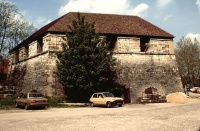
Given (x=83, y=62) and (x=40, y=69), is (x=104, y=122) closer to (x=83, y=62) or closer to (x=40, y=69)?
(x=83, y=62)

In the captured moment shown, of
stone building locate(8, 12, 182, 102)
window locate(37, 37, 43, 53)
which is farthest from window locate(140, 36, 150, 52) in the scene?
window locate(37, 37, 43, 53)

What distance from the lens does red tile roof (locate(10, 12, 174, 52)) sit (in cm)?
2377

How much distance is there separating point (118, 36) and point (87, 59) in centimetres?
629

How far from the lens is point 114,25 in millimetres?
25531

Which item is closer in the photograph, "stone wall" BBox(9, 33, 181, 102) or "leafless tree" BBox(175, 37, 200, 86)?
"stone wall" BBox(9, 33, 181, 102)

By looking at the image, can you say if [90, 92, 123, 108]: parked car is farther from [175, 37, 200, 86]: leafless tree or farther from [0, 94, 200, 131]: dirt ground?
[175, 37, 200, 86]: leafless tree

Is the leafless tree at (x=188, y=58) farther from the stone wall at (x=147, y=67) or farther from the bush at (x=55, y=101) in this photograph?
the bush at (x=55, y=101)

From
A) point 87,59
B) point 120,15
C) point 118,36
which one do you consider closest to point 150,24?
point 120,15

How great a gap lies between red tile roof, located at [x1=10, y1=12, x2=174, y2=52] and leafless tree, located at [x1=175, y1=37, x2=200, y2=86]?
1981 cm

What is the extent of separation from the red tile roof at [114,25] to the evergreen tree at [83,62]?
3374 millimetres

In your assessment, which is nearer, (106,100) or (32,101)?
(32,101)

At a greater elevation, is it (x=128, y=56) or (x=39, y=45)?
(x=39, y=45)

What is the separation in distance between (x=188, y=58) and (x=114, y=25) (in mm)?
24890

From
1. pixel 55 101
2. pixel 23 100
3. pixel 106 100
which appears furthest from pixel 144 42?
pixel 23 100
